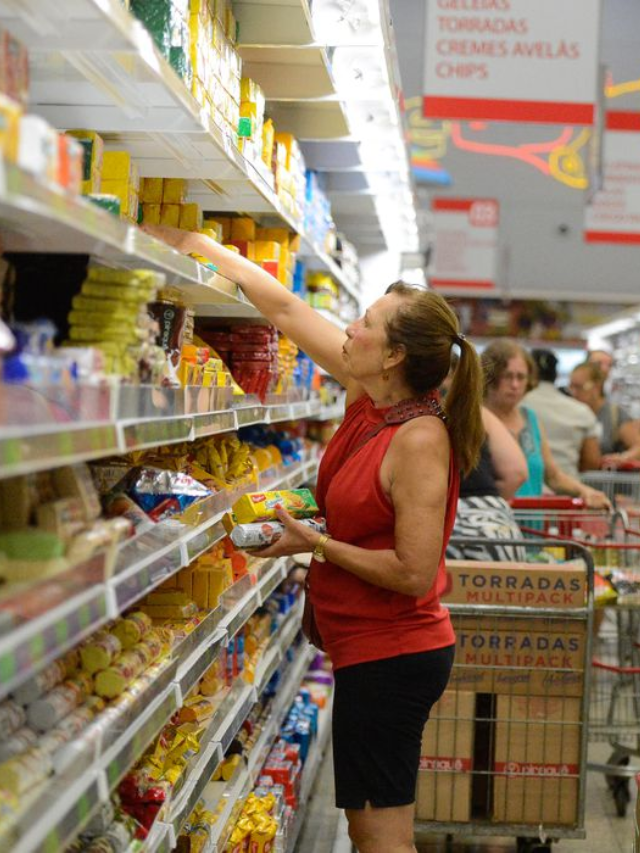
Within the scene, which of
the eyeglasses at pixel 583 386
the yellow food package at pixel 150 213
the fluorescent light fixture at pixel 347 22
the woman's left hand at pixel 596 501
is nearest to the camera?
the yellow food package at pixel 150 213

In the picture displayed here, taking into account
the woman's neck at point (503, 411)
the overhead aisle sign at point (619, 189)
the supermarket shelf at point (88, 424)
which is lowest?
the woman's neck at point (503, 411)

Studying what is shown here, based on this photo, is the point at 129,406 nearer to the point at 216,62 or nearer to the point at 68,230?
the point at 68,230

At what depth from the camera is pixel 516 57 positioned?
6.77 metres

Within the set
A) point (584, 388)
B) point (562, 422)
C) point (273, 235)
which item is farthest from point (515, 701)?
point (584, 388)

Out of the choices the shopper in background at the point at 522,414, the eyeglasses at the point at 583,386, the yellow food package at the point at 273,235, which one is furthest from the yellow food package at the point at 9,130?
the eyeglasses at the point at 583,386

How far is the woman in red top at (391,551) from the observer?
2.71m

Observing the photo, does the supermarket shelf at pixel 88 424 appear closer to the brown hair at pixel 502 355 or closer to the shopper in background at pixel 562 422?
the brown hair at pixel 502 355

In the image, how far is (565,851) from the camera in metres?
4.33

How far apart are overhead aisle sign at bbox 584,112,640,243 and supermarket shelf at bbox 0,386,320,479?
8.77 metres

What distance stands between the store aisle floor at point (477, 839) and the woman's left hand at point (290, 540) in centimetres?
167

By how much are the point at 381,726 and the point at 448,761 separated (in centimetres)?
116

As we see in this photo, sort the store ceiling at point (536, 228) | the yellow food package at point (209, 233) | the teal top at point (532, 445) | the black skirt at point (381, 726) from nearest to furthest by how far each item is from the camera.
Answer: the black skirt at point (381, 726), the yellow food package at point (209, 233), the teal top at point (532, 445), the store ceiling at point (536, 228)

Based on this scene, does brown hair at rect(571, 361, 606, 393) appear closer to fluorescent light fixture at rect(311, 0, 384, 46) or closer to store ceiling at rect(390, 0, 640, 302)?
fluorescent light fixture at rect(311, 0, 384, 46)

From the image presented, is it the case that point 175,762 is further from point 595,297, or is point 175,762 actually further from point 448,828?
point 595,297
